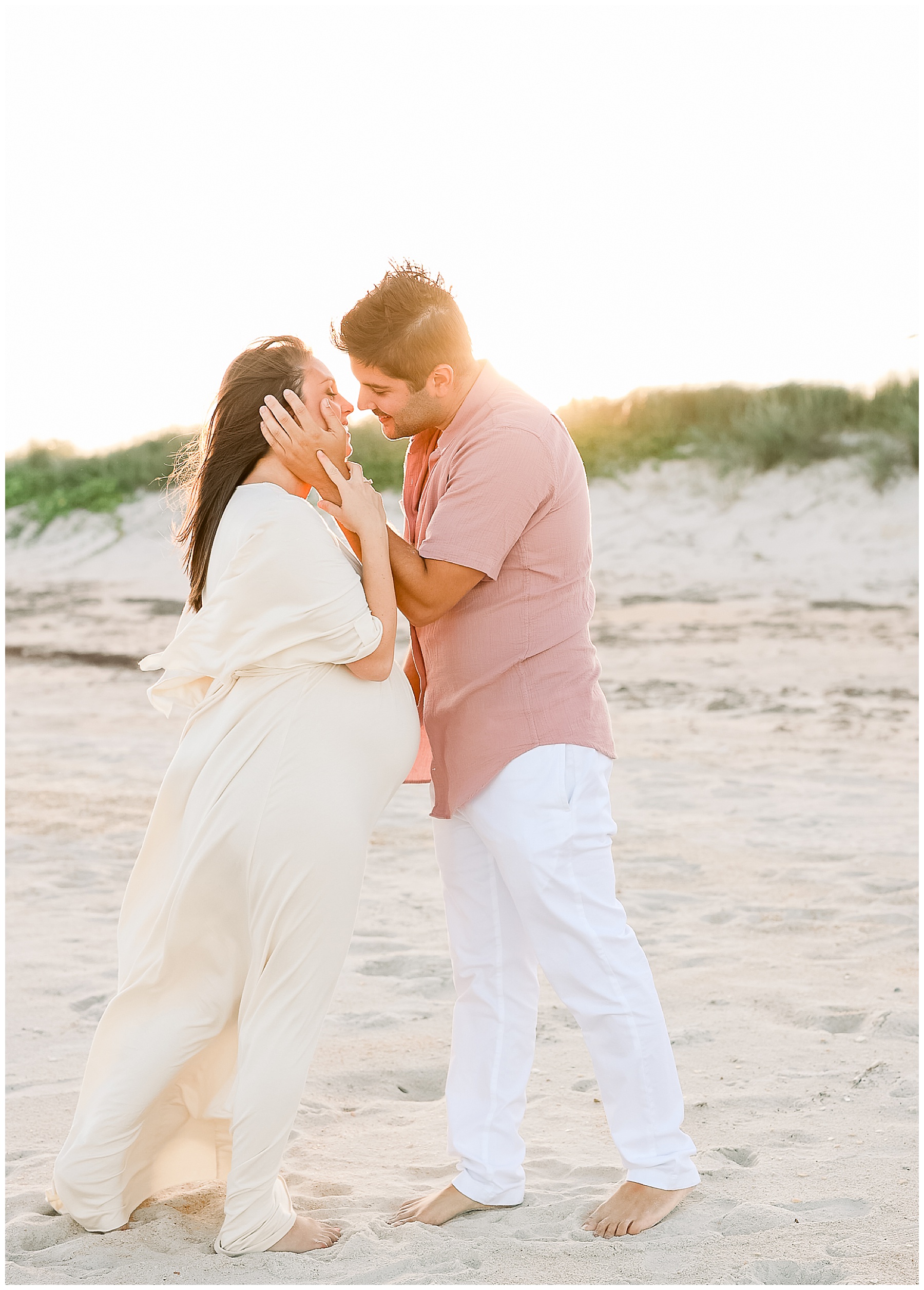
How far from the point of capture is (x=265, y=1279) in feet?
8.39

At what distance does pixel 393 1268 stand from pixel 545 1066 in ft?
4.16

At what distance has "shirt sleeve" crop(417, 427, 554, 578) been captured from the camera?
109 inches

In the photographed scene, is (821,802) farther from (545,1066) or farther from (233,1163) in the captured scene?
(233,1163)

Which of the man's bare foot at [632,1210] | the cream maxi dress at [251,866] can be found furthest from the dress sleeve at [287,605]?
the man's bare foot at [632,1210]

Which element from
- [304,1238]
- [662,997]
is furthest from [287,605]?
[662,997]

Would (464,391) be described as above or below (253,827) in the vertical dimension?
above

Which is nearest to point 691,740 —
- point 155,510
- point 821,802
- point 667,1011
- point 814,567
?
point 821,802

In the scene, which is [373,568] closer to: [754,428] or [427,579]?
[427,579]

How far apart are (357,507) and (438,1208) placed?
1637 mm

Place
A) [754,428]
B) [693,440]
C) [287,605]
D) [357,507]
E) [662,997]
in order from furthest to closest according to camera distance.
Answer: [693,440]
[754,428]
[662,997]
[357,507]
[287,605]

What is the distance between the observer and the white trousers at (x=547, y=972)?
2.78m

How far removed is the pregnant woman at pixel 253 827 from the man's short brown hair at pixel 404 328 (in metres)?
0.13

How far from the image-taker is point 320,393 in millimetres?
2816

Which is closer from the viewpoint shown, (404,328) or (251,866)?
(251,866)
